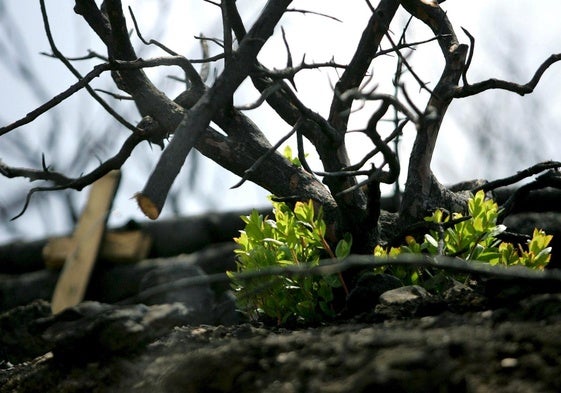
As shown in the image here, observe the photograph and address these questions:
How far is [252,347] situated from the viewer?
2.27m

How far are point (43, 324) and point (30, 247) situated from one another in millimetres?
5042

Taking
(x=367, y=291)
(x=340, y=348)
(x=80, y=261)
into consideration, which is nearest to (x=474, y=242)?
(x=367, y=291)

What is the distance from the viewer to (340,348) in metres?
2.14

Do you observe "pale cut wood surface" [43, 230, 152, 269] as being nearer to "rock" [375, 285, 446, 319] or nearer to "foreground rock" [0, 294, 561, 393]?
"foreground rock" [0, 294, 561, 393]

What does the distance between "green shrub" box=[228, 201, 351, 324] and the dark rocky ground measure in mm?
111

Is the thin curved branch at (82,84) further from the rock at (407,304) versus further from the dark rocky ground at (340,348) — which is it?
the rock at (407,304)

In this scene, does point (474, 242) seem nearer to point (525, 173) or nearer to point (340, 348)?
point (525, 173)

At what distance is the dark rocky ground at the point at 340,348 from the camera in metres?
1.95

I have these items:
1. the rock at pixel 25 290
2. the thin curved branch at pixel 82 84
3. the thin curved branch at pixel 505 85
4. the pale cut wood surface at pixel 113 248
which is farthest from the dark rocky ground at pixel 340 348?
the rock at pixel 25 290

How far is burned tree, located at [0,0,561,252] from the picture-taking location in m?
3.09

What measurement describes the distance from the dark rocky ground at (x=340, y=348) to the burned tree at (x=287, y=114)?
542 mm

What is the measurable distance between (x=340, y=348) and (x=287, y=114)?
1.74 m

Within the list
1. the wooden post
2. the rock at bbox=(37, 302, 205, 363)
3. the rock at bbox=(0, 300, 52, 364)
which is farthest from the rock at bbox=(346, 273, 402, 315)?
the wooden post

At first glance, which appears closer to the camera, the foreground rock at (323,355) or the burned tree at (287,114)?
the foreground rock at (323,355)
